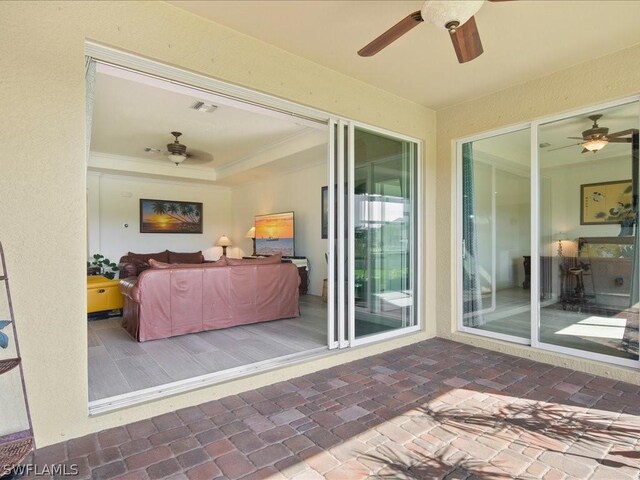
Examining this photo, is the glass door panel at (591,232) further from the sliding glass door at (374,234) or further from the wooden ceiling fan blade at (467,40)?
the wooden ceiling fan blade at (467,40)

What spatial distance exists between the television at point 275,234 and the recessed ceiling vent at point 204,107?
318cm

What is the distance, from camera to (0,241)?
1.92 meters

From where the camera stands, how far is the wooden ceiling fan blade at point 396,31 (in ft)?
6.54

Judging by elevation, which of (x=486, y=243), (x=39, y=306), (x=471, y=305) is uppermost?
(x=486, y=243)

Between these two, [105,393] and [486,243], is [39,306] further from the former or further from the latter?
[486,243]

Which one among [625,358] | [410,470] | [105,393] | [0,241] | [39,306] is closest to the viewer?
[410,470]

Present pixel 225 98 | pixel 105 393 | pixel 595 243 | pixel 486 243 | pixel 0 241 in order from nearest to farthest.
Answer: pixel 0 241, pixel 105 393, pixel 225 98, pixel 595 243, pixel 486 243

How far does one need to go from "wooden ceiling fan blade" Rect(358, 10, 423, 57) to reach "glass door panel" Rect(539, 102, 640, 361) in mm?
2212

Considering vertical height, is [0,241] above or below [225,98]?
below

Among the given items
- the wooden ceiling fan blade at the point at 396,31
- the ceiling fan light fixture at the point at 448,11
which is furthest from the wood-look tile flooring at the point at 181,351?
the ceiling fan light fixture at the point at 448,11

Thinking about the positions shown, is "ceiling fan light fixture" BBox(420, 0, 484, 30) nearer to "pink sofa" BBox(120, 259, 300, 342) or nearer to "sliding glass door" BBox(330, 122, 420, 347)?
"sliding glass door" BBox(330, 122, 420, 347)

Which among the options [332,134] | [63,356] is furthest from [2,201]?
[332,134]

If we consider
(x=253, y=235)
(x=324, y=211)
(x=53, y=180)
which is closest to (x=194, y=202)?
(x=253, y=235)

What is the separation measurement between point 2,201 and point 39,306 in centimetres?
61
